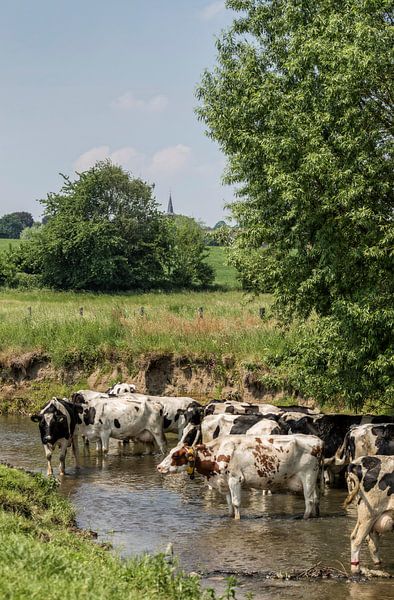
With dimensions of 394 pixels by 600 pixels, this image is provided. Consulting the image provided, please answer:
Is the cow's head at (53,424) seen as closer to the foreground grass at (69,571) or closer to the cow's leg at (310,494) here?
the cow's leg at (310,494)

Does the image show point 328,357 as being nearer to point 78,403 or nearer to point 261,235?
point 261,235

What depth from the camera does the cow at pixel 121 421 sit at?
25031 millimetres

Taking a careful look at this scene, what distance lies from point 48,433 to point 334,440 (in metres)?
7.25

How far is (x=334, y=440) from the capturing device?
21422 mm

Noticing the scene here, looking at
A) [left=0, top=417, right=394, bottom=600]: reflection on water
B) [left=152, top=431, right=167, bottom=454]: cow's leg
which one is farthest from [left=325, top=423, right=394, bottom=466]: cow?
[left=152, top=431, right=167, bottom=454]: cow's leg

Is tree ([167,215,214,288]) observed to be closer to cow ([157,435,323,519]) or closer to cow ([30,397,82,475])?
cow ([30,397,82,475])

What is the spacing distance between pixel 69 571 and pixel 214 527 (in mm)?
7526

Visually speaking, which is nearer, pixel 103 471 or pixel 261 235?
pixel 103 471

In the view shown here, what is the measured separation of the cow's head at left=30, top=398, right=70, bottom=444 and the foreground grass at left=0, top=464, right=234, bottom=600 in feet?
26.6

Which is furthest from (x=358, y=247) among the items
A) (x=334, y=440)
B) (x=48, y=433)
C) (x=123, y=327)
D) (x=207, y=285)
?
(x=207, y=285)

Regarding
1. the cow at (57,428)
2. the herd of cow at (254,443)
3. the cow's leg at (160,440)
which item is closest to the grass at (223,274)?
the cow's leg at (160,440)

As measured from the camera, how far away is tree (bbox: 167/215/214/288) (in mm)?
78000

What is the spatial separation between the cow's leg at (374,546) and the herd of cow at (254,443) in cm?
2

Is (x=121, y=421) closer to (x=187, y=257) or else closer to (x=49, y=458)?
(x=49, y=458)
